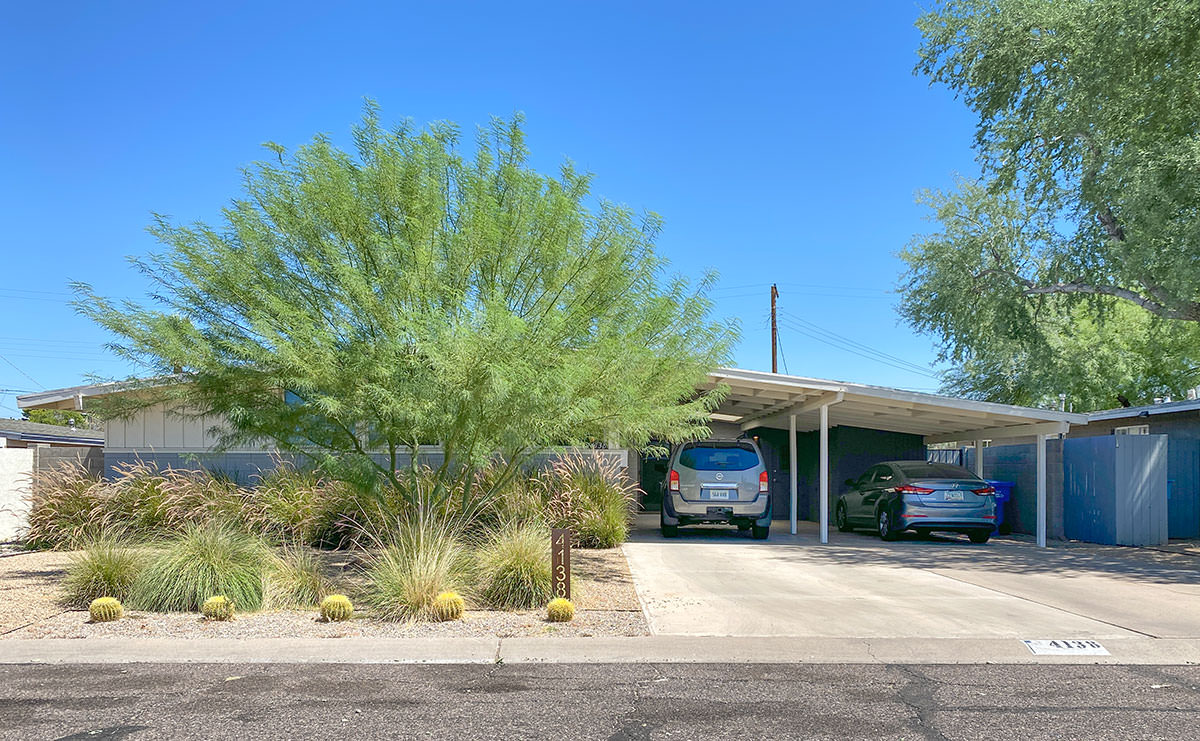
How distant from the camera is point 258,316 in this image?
29.5 ft

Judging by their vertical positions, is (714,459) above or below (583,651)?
above

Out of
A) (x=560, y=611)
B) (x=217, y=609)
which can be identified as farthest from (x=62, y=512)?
(x=560, y=611)

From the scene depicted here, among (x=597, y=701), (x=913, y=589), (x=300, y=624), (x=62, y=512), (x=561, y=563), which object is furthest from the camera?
(x=62, y=512)

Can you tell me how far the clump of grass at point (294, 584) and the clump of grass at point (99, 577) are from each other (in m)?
1.35

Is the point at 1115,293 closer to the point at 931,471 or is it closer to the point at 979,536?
the point at 931,471

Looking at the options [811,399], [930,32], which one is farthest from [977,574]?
[930,32]

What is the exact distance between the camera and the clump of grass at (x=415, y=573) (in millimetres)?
8320

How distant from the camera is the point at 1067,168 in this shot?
710 inches

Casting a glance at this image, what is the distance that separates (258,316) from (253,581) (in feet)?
8.50

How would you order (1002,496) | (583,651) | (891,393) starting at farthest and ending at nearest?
1. (1002,496)
2. (891,393)
3. (583,651)

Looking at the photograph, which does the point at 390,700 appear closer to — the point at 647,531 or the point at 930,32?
the point at 647,531

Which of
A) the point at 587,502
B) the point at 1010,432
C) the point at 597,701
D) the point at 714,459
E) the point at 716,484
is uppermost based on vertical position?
the point at 1010,432

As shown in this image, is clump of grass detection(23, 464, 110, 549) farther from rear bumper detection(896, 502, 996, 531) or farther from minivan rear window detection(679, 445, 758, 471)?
rear bumper detection(896, 502, 996, 531)

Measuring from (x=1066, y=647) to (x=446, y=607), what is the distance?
16.9 ft
